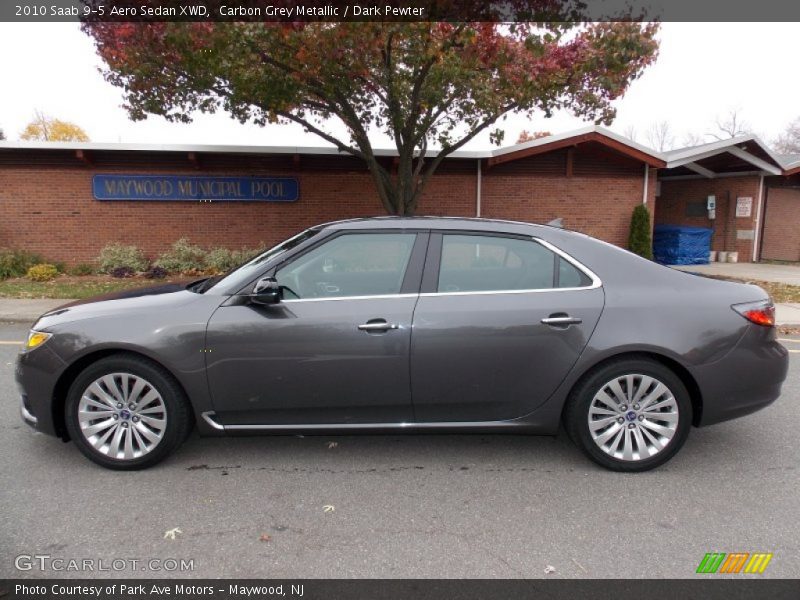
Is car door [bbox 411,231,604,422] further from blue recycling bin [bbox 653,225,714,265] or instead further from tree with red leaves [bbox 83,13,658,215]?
blue recycling bin [bbox 653,225,714,265]

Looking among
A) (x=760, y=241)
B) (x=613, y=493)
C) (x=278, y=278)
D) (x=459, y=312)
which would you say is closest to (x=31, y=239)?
(x=278, y=278)

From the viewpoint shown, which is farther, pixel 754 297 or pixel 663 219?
pixel 663 219

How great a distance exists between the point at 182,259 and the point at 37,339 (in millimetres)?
10164

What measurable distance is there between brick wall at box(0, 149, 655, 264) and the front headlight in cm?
1065

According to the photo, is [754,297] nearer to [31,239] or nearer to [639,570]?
[639,570]

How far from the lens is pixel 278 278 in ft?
10.9

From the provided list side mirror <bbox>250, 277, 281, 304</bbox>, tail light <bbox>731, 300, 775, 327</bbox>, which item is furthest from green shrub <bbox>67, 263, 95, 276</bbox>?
tail light <bbox>731, 300, 775, 327</bbox>

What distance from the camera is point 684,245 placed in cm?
1566

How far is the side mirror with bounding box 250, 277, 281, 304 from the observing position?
122 inches

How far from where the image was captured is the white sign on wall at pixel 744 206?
53.0 ft

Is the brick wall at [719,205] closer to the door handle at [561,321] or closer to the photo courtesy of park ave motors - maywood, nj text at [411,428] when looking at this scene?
the photo courtesy of park ave motors - maywood, nj text at [411,428]

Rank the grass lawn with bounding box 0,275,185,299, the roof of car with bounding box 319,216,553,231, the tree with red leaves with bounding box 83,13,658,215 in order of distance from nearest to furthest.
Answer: the roof of car with bounding box 319,216,553,231
the tree with red leaves with bounding box 83,13,658,215
the grass lawn with bounding box 0,275,185,299

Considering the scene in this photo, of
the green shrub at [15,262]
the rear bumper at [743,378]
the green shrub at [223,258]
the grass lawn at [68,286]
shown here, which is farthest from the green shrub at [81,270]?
the rear bumper at [743,378]

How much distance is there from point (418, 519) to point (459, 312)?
1.18 meters
